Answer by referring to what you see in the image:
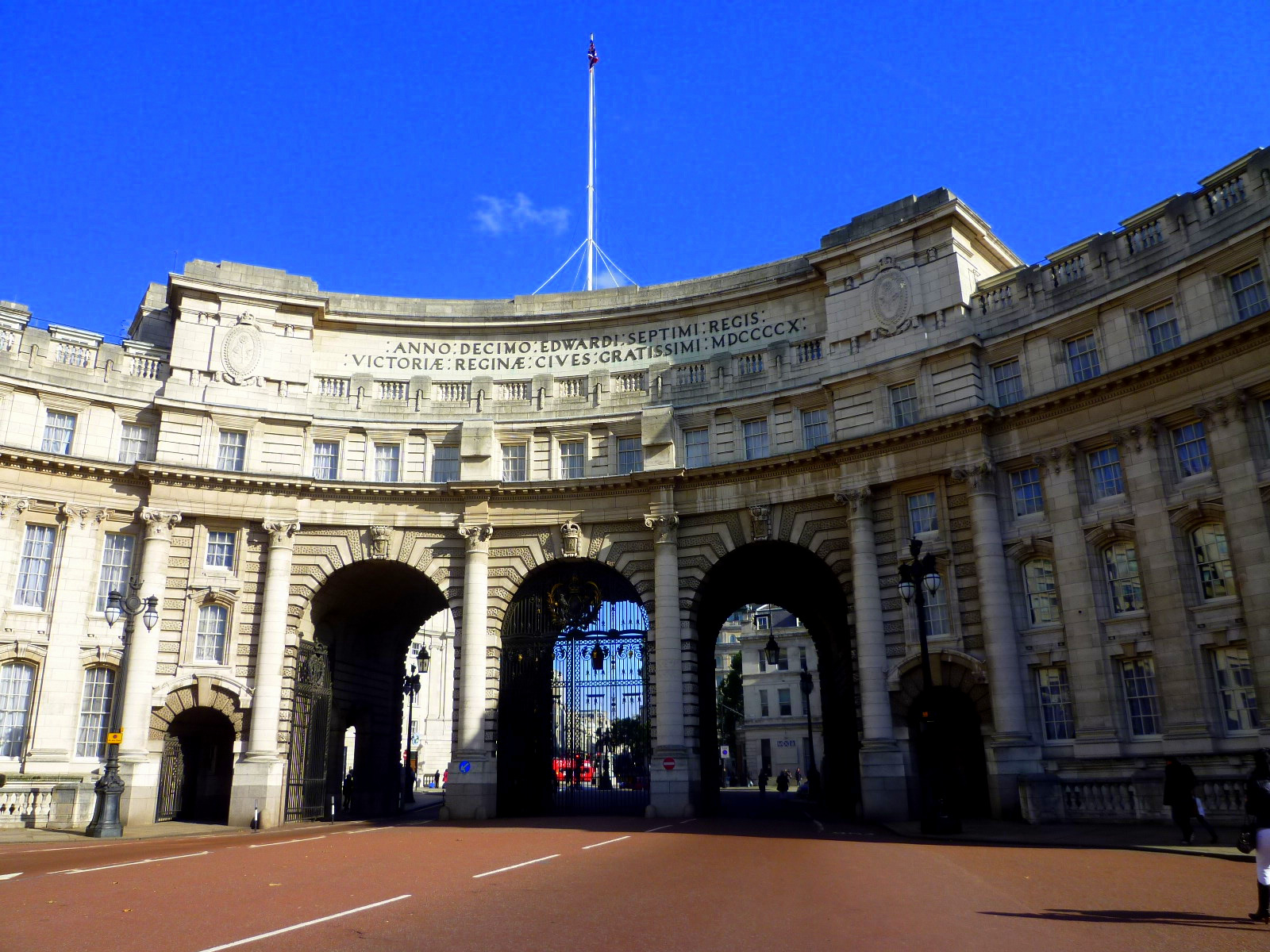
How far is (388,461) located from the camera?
3841 centimetres

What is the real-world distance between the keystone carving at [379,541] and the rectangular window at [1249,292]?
95.2 feet

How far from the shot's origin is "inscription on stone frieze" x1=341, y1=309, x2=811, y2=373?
128ft

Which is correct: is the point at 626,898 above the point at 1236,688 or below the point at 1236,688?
below

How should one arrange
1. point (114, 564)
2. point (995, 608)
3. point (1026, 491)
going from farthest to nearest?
point (114, 564) < point (1026, 491) < point (995, 608)

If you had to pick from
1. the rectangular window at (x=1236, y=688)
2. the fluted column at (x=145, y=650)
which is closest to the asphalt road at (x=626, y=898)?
the rectangular window at (x=1236, y=688)

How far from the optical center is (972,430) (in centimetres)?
3178

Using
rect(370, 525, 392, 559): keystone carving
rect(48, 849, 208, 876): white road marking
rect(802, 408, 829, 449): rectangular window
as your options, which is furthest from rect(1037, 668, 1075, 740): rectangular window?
rect(48, 849, 208, 876): white road marking

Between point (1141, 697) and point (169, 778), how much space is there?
32.2m

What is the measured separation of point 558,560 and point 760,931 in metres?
27.1

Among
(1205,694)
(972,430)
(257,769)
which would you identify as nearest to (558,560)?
(257,769)

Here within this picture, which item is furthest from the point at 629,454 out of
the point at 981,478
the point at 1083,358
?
the point at 1083,358

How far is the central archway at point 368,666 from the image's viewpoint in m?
38.0

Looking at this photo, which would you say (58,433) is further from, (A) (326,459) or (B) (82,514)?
(A) (326,459)

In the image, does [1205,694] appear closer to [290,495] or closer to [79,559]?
[290,495]
